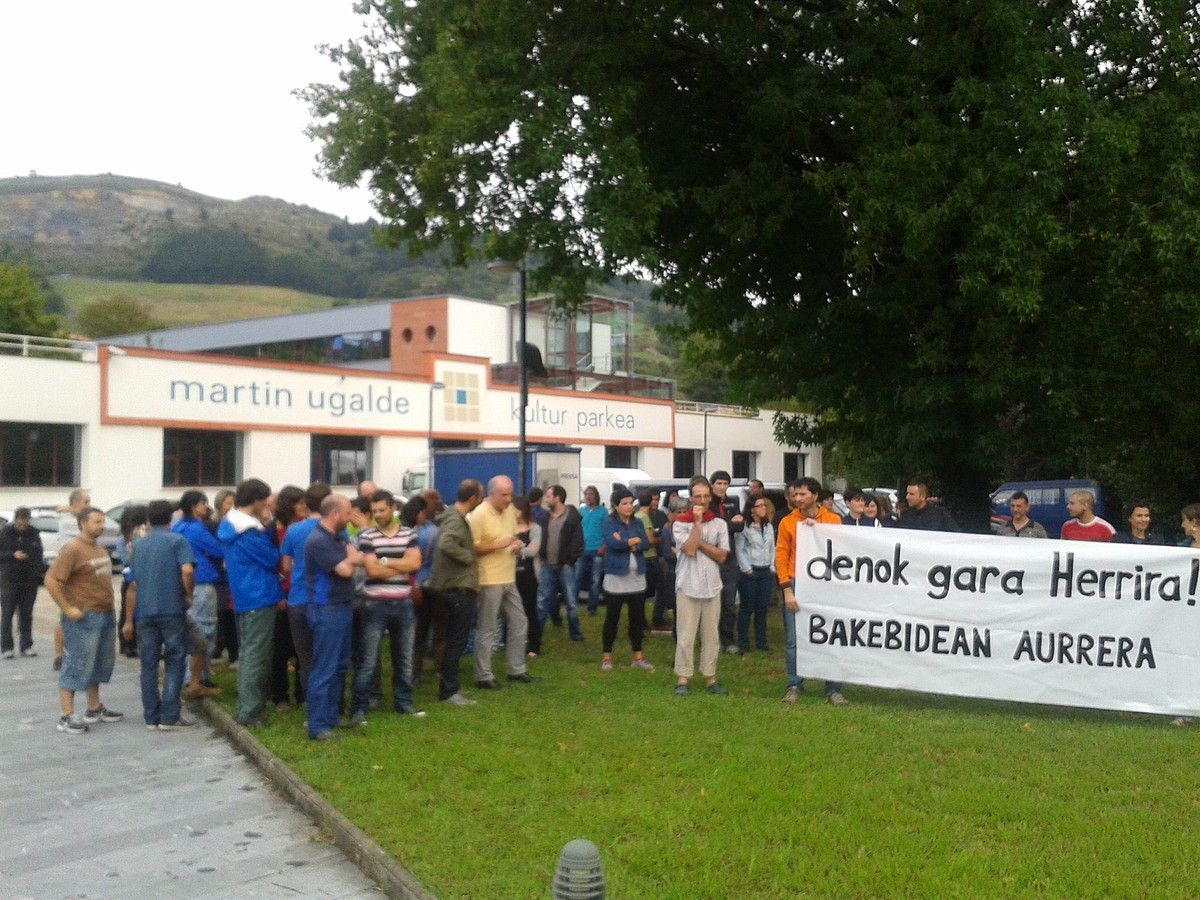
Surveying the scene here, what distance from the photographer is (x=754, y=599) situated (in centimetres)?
1320

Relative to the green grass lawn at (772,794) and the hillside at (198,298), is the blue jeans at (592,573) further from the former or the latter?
the hillside at (198,298)

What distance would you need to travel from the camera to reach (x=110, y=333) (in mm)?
110125

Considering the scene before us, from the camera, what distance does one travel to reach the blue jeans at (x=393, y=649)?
938cm

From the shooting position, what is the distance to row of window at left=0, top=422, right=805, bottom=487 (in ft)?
105

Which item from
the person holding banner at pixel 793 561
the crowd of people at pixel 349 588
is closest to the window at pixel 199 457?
the crowd of people at pixel 349 588

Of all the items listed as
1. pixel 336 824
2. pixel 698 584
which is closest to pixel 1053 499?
pixel 698 584

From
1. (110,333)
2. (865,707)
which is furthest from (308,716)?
(110,333)

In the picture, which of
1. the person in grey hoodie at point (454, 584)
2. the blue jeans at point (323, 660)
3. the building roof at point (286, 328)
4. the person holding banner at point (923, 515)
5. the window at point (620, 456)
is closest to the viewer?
the blue jeans at point (323, 660)

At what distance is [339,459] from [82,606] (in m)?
31.9

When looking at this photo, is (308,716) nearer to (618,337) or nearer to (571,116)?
(571,116)

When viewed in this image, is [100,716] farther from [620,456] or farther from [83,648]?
[620,456]

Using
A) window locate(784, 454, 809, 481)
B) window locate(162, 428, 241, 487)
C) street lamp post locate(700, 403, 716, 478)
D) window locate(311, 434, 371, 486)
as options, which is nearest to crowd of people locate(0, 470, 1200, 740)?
window locate(162, 428, 241, 487)

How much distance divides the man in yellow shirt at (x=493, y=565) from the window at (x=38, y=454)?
84.5ft

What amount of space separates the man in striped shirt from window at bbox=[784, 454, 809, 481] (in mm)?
50674
